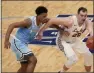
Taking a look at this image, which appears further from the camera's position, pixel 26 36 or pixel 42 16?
pixel 26 36

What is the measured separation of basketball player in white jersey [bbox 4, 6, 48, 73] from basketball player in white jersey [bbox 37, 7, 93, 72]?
0.62 feet

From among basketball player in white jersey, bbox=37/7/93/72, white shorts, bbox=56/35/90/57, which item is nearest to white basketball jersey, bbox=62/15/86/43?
basketball player in white jersey, bbox=37/7/93/72

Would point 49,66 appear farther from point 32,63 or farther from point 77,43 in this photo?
point 32,63

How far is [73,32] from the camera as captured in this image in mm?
6156

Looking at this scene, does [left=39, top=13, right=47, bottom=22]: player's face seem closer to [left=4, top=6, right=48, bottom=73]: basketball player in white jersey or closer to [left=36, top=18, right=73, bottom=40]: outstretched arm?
[left=4, top=6, right=48, bottom=73]: basketball player in white jersey

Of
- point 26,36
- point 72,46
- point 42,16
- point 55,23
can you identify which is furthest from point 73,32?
point 26,36

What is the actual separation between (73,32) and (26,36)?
2.92 feet

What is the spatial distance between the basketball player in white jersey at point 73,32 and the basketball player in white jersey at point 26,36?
19 centimetres

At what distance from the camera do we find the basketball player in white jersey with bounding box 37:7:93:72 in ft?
19.6

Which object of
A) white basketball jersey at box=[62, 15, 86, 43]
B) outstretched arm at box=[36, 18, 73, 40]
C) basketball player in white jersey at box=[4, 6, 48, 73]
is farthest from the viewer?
white basketball jersey at box=[62, 15, 86, 43]

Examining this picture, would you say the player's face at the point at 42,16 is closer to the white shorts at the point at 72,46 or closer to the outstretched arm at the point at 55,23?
the outstretched arm at the point at 55,23

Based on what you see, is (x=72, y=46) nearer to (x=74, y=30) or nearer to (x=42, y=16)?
(x=74, y=30)

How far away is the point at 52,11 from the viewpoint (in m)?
10.7

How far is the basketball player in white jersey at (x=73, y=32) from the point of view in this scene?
597cm
